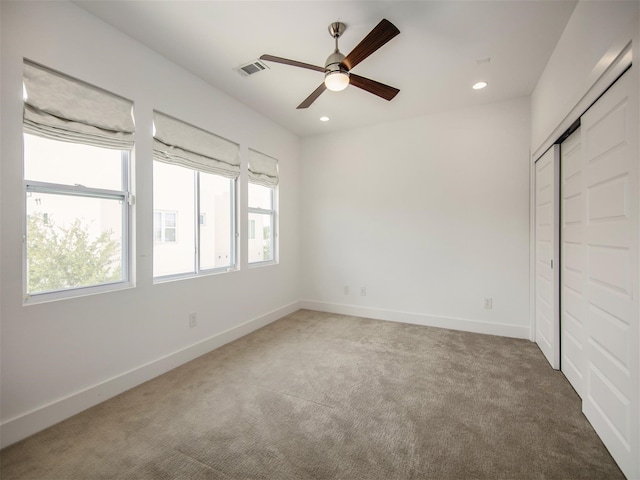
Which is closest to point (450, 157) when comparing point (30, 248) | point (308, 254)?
point (308, 254)

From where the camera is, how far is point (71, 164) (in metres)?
2.06

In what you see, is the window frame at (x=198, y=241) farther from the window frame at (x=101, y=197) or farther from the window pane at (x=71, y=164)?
the window pane at (x=71, y=164)

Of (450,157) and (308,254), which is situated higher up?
(450,157)

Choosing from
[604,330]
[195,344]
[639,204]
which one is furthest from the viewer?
[195,344]

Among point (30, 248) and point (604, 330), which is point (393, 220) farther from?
point (30, 248)

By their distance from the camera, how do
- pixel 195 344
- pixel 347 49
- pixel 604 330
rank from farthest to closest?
pixel 195 344 → pixel 347 49 → pixel 604 330

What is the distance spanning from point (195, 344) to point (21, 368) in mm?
1310

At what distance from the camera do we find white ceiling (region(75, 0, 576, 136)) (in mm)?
2018

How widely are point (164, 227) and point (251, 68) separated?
1.75 metres

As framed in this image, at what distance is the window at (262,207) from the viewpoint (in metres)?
3.82

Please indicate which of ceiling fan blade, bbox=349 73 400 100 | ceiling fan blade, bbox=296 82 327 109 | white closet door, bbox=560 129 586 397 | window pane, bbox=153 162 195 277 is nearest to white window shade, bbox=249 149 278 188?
window pane, bbox=153 162 195 277

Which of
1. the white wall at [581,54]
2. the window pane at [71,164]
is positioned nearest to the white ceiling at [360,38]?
the white wall at [581,54]

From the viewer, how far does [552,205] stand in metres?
2.63

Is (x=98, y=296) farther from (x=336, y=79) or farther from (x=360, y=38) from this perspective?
(x=360, y=38)
